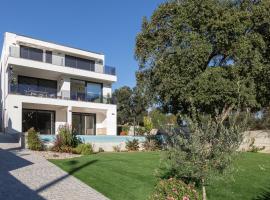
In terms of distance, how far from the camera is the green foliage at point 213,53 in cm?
2020

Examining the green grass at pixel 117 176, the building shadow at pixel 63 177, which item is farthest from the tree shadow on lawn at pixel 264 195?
the building shadow at pixel 63 177

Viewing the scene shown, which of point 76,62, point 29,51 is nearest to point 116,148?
point 29,51

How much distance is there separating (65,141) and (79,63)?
17032mm

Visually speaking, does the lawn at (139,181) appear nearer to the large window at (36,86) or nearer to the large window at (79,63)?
the large window at (36,86)

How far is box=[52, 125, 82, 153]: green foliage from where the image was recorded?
20.1 metres

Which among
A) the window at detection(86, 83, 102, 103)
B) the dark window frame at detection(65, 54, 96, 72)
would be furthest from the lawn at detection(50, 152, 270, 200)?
the dark window frame at detection(65, 54, 96, 72)

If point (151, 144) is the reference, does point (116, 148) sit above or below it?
below

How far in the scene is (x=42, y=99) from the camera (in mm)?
30438

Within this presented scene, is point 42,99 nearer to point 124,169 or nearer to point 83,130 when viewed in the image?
point 83,130

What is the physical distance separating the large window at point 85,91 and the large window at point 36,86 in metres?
2.04

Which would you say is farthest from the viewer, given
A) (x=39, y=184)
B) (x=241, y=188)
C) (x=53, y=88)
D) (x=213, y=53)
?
(x=53, y=88)

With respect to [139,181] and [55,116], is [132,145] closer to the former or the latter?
[55,116]

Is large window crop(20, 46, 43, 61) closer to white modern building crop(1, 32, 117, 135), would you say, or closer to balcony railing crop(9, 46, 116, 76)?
white modern building crop(1, 32, 117, 135)

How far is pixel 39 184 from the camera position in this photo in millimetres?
10430
